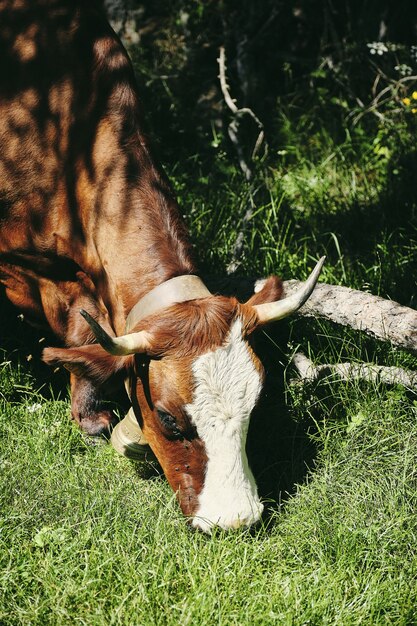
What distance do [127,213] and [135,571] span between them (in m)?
2.00

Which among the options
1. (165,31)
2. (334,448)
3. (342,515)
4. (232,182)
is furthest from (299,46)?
(342,515)

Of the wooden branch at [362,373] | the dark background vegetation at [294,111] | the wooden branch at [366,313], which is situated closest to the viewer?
the wooden branch at [366,313]

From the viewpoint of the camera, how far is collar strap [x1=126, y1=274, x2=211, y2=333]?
420 centimetres

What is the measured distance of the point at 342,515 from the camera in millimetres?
4465

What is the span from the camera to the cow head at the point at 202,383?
3984mm

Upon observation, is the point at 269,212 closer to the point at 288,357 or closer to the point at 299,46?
the point at 288,357

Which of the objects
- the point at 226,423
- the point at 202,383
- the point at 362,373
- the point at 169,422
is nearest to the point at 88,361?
the point at 169,422

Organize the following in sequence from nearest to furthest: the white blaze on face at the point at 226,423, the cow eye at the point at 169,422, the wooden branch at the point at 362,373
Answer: the white blaze on face at the point at 226,423, the cow eye at the point at 169,422, the wooden branch at the point at 362,373

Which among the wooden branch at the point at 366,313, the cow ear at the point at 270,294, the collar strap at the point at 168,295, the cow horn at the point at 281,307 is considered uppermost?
the collar strap at the point at 168,295

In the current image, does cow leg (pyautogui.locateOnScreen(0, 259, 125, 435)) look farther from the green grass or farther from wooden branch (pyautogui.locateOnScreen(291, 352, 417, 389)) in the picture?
wooden branch (pyautogui.locateOnScreen(291, 352, 417, 389))

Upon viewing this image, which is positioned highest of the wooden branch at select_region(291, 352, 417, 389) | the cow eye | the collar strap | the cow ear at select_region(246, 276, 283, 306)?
the collar strap

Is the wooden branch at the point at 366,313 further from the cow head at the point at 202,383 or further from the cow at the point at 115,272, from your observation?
the cow head at the point at 202,383

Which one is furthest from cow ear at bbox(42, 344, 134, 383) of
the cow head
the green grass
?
the green grass

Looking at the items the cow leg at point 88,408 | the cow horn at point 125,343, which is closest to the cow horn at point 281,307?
the cow horn at point 125,343
